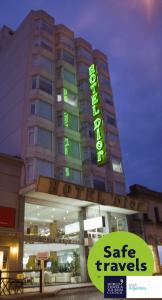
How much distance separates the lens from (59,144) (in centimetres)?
2880

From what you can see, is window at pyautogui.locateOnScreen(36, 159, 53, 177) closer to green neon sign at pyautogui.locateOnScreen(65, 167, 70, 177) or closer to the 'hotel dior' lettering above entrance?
green neon sign at pyautogui.locateOnScreen(65, 167, 70, 177)

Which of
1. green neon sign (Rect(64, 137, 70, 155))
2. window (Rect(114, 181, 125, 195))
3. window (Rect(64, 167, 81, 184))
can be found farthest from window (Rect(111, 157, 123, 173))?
green neon sign (Rect(64, 137, 70, 155))

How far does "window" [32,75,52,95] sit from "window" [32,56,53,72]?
64.4 inches

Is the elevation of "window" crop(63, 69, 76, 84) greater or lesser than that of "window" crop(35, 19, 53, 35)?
lesser

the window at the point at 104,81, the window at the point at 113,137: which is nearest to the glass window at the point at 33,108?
the window at the point at 113,137

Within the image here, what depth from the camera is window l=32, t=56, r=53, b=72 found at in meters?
30.8

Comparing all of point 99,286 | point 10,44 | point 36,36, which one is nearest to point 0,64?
point 10,44

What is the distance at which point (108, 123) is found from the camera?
1379 inches

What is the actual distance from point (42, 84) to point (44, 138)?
252 inches

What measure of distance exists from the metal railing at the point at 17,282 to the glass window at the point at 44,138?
37.2 feet

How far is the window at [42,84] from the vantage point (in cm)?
2938

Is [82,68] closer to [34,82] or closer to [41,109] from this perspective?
[34,82]

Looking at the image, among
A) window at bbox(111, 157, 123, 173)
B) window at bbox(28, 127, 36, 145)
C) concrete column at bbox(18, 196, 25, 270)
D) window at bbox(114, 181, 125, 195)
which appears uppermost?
window at bbox(28, 127, 36, 145)

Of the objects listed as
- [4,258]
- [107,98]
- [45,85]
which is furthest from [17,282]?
[107,98]
